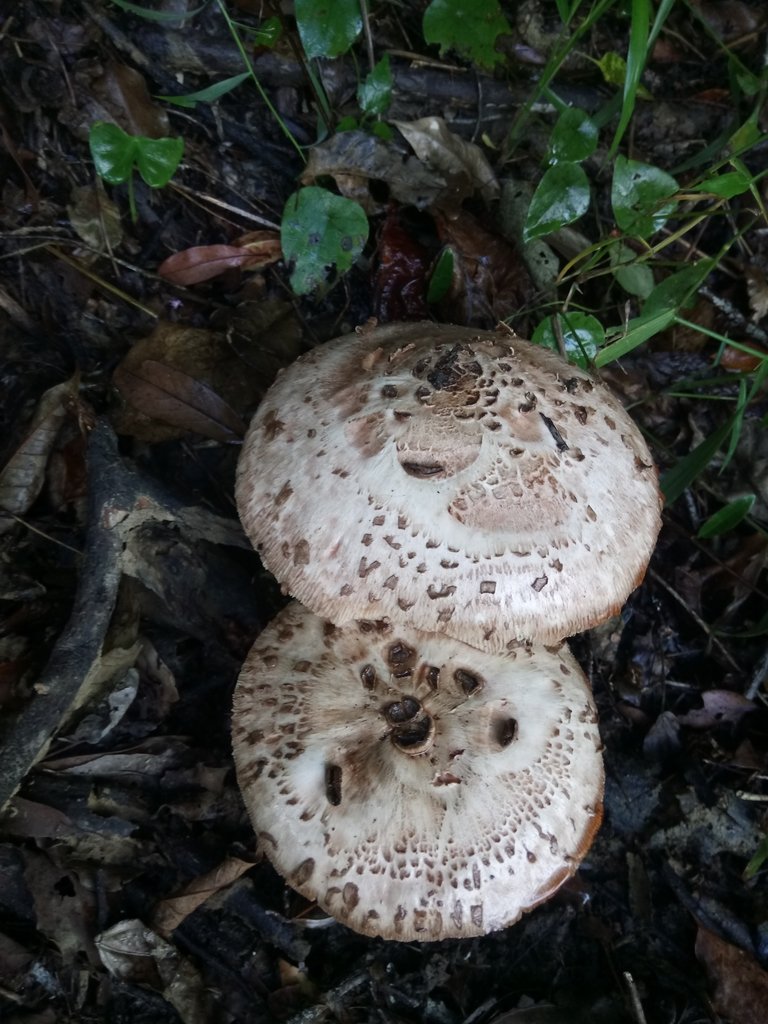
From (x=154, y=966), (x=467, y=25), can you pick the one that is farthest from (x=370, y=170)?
(x=154, y=966)

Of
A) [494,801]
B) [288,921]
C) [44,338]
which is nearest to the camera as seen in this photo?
[494,801]

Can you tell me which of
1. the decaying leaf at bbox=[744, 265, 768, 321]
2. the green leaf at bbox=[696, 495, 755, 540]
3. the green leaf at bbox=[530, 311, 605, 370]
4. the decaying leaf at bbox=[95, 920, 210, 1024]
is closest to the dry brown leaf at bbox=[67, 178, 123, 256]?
the green leaf at bbox=[530, 311, 605, 370]

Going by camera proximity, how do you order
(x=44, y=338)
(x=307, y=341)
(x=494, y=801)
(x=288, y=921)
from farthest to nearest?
(x=307, y=341) < (x=44, y=338) < (x=288, y=921) < (x=494, y=801)

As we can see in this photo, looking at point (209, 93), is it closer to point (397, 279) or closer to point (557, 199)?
point (397, 279)

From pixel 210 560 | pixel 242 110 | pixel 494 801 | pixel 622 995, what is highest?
pixel 242 110

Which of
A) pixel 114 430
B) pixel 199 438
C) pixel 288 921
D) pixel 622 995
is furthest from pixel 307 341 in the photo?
pixel 622 995

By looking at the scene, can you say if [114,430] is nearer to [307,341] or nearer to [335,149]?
[307,341]

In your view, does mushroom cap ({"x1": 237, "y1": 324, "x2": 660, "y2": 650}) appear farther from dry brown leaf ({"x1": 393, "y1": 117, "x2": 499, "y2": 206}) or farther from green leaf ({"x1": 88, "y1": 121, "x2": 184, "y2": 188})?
dry brown leaf ({"x1": 393, "y1": 117, "x2": 499, "y2": 206})
